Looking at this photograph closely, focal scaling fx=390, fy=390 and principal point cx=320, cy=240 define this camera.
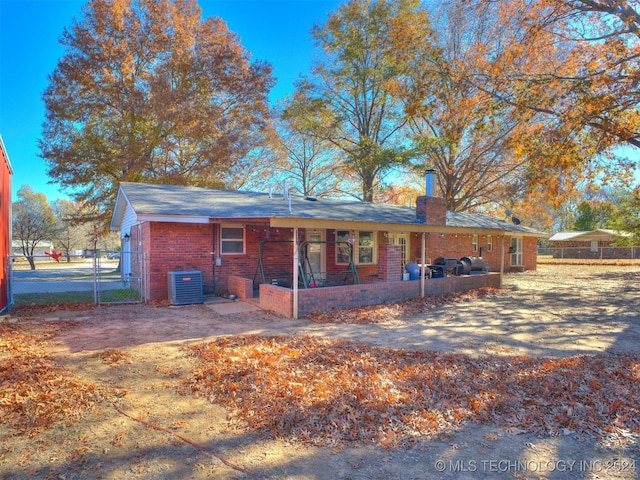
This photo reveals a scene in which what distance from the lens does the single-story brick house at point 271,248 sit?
9.50 m

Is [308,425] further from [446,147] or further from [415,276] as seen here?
[446,147]

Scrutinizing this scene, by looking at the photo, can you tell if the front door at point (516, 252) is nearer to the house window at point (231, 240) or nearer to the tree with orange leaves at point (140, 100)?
the tree with orange leaves at point (140, 100)

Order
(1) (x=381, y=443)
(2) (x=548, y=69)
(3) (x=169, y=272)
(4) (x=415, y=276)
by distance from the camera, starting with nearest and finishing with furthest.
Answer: (1) (x=381, y=443), (3) (x=169, y=272), (2) (x=548, y=69), (4) (x=415, y=276)

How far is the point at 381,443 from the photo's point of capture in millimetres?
3266

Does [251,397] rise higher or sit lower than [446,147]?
lower

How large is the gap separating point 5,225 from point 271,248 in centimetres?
685

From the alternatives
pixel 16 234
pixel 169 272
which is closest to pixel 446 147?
pixel 169 272

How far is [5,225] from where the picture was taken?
31.7 ft

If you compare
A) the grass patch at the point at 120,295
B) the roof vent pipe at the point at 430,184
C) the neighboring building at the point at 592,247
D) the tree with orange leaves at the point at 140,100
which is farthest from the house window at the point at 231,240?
the neighboring building at the point at 592,247

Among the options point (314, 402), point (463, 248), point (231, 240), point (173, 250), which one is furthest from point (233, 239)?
point (463, 248)

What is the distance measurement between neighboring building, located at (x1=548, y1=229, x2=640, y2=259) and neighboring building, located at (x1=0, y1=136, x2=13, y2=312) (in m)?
39.7

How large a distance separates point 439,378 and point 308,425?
1.94 metres

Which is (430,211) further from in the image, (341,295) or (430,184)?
(341,295)

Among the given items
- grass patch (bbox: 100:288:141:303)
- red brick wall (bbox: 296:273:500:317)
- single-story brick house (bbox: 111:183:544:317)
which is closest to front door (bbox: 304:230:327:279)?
single-story brick house (bbox: 111:183:544:317)
